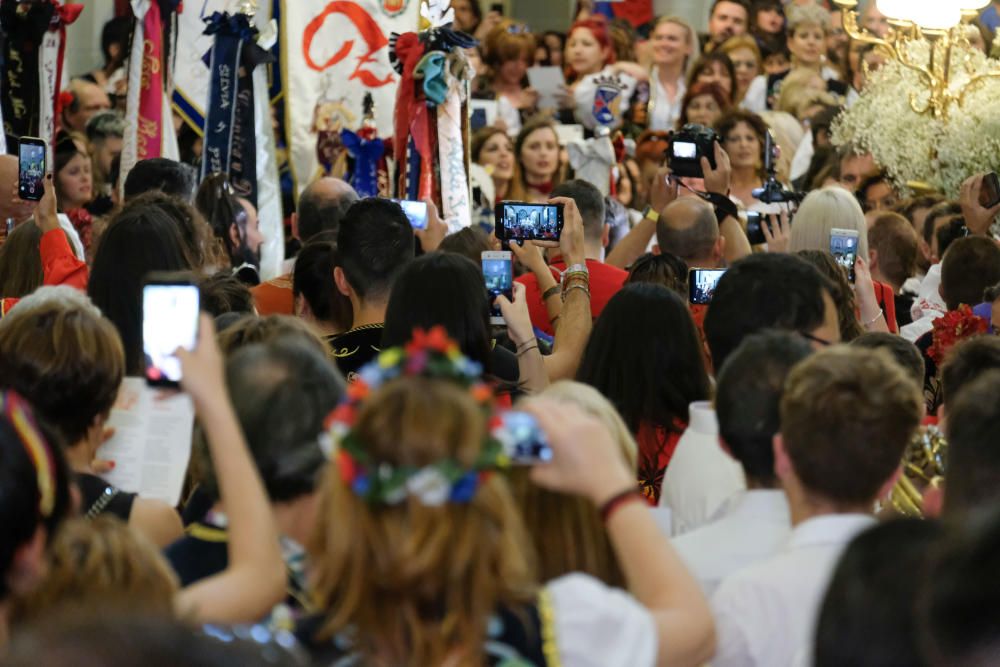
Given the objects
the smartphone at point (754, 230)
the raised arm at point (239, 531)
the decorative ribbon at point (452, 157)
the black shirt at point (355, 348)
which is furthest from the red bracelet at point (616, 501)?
the decorative ribbon at point (452, 157)

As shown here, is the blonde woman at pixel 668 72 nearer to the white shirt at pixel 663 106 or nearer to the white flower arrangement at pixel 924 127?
the white shirt at pixel 663 106

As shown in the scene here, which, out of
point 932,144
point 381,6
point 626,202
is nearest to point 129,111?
point 381,6

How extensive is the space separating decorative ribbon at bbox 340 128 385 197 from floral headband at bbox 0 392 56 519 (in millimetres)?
5740

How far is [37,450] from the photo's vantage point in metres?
2.13

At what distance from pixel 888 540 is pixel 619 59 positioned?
9901 mm

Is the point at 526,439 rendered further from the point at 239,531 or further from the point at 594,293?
the point at 594,293

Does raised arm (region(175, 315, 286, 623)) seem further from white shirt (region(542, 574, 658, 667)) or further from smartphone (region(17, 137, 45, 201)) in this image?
→ smartphone (region(17, 137, 45, 201))

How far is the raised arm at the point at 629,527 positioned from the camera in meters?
2.14

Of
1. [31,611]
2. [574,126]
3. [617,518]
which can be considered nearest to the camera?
[31,611]

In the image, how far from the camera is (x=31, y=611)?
6.61 ft

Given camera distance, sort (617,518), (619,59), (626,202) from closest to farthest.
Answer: (617,518), (626,202), (619,59)

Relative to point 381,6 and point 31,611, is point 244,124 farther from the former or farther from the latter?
point 31,611

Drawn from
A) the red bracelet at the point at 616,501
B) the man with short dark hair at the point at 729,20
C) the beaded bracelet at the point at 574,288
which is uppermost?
the man with short dark hair at the point at 729,20

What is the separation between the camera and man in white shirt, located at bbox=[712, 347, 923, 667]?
7.80 ft
